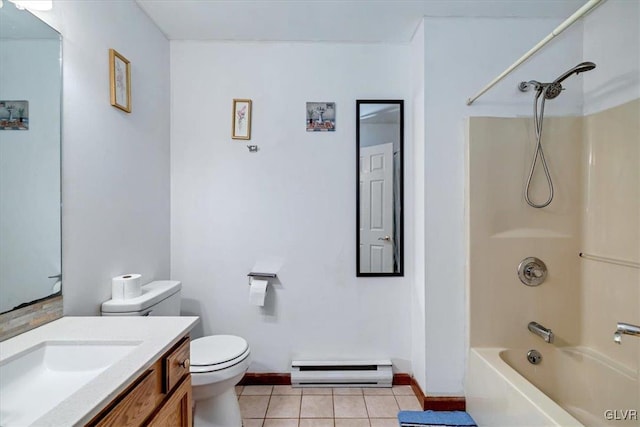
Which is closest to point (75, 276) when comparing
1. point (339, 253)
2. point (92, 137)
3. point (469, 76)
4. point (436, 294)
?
point (92, 137)

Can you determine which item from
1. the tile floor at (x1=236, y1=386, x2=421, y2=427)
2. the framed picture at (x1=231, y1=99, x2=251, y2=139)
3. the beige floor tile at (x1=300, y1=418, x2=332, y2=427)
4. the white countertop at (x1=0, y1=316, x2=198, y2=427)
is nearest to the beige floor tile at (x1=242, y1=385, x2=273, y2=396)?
the tile floor at (x1=236, y1=386, x2=421, y2=427)

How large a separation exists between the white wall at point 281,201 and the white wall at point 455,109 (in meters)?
0.27

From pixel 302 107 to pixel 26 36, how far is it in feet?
4.51

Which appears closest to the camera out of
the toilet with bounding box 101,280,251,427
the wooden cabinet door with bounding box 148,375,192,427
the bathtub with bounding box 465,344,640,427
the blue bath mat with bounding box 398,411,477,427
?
the wooden cabinet door with bounding box 148,375,192,427

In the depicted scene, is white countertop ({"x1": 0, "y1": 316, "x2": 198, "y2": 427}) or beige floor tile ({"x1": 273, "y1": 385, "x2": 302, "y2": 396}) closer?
white countertop ({"x1": 0, "y1": 316, "x2": 198, "y2": 427})

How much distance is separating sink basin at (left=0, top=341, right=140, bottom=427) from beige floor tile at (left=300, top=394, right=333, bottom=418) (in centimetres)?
123

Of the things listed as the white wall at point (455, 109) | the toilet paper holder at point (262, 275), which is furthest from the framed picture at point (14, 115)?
the white wall at point (455, 109)

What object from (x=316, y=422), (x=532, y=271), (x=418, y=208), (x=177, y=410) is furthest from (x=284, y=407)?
(x=532, y=271)

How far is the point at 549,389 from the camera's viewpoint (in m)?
1.68

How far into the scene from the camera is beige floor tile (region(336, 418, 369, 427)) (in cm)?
169

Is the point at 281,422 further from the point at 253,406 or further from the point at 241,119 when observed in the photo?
the point at 241,119

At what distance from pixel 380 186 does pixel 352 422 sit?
146cm

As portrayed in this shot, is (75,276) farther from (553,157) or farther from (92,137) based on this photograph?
(553,157)

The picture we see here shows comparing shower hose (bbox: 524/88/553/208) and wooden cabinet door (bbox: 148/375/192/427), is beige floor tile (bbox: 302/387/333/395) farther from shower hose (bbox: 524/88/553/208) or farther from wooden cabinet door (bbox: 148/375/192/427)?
shower hose (bbox: 524/88/553/208)
